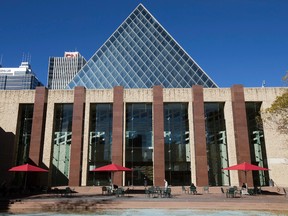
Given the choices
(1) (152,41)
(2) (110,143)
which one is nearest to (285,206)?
(2) (110,143)

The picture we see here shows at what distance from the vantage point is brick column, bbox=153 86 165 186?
3103 cm

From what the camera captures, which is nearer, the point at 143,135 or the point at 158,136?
the point at 158,136

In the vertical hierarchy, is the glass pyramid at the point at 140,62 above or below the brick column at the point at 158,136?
above

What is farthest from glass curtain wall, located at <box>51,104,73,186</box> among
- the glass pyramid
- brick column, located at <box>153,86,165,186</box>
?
the glass pyramid

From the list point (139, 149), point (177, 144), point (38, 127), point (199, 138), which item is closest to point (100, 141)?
point (139, 149)

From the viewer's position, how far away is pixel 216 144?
3306 centimetres

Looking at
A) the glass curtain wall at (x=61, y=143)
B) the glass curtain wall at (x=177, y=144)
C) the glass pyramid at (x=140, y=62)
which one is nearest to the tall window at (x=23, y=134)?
the glass curtain wall at (x=61, y=143)

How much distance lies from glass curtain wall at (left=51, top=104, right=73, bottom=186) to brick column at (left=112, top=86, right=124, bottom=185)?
5.47 meters

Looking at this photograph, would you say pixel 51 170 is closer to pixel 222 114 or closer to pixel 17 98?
pixel 17 98

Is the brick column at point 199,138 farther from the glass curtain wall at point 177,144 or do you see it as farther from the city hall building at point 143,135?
the glass curtain wall at point 177,144

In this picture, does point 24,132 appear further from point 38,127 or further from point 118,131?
point 118,131

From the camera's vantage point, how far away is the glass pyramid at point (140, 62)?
64.2 m

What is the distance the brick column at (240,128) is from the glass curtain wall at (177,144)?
211 inches

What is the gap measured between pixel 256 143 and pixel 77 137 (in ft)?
66.3
